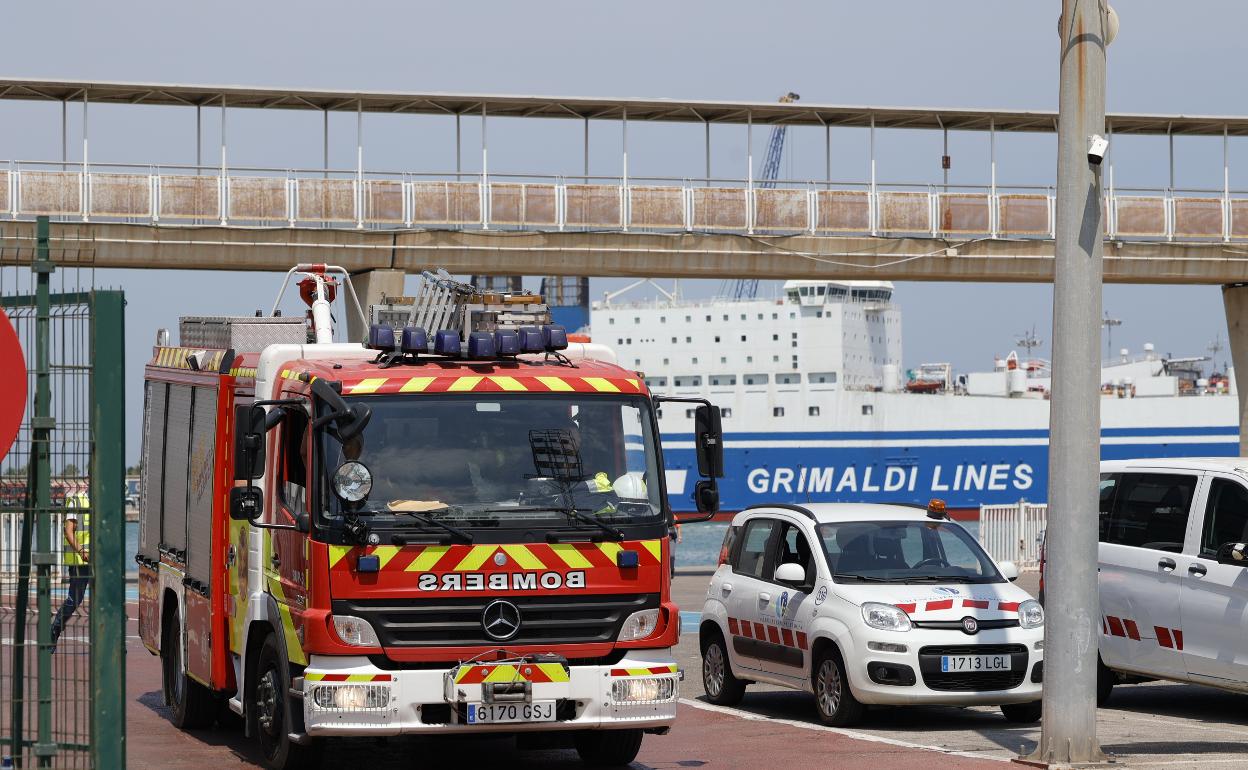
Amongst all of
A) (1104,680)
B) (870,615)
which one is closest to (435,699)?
(870,615)

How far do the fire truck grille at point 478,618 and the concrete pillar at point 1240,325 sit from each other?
1044 inches

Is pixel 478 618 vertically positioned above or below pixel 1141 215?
below

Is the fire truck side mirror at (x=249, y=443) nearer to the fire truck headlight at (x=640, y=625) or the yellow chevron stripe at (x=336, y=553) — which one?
the yellow chevron stripe at (x=336, y=553)

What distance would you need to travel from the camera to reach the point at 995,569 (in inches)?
474

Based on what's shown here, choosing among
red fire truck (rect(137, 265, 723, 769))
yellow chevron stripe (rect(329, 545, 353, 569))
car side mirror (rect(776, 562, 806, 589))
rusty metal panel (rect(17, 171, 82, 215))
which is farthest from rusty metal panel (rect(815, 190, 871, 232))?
yellow chevron stripe (rect(329, 545, 353, 569))

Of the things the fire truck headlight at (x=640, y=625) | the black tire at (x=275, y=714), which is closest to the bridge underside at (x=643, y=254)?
the black tire at (x=275, y=714)

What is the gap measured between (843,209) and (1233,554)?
20813 millimetres

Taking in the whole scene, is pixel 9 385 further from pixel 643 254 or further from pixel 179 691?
pixel 643 254

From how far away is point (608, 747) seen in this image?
9859mm

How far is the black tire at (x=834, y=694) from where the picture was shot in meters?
11.3

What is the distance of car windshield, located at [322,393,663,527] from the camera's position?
871 centimetres

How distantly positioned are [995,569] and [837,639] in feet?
4.78

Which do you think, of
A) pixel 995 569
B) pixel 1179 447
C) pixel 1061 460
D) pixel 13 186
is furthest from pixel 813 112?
pixel 1179 447

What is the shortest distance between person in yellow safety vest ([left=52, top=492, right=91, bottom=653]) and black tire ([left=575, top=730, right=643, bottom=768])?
3.56 metres
